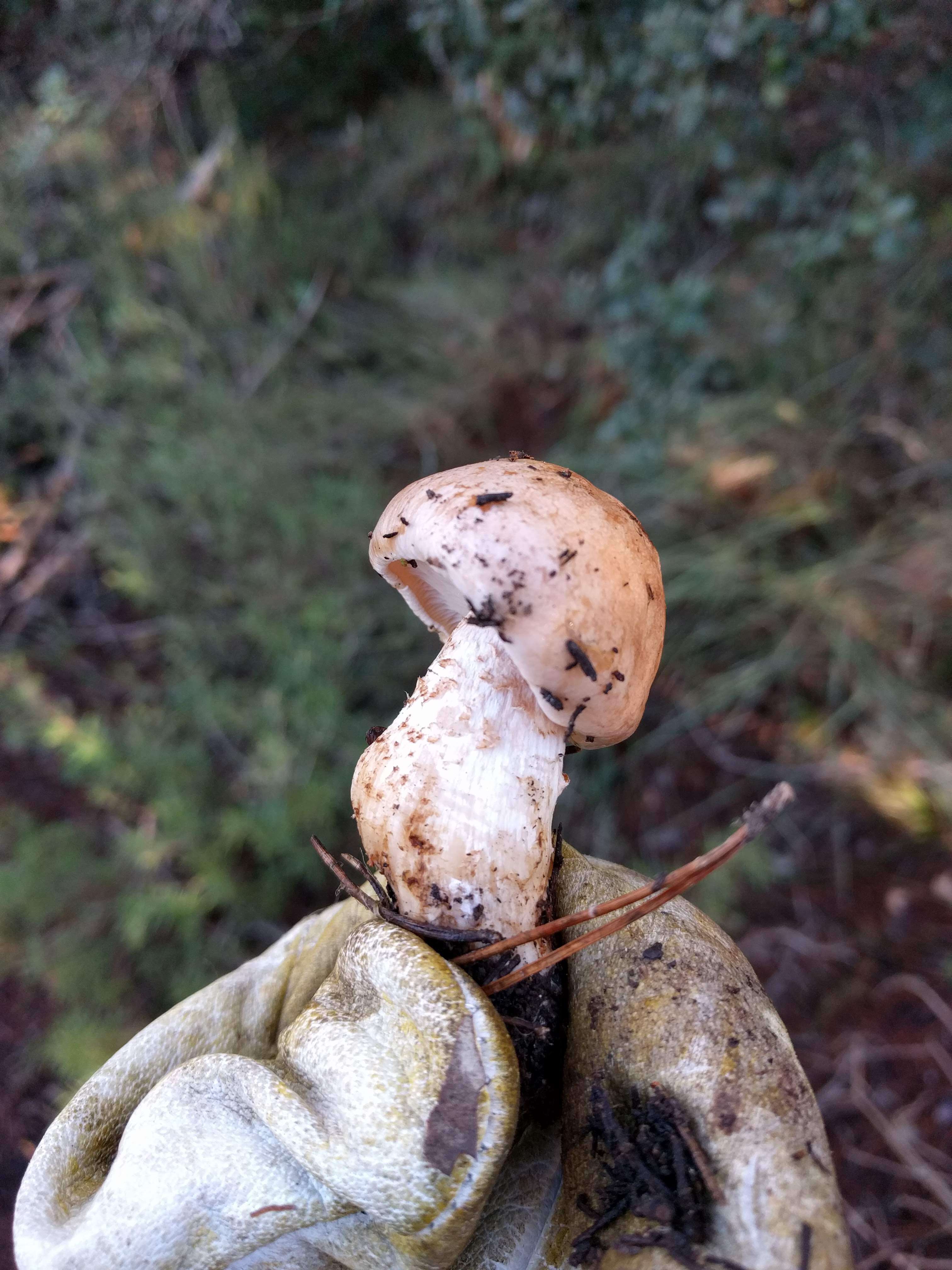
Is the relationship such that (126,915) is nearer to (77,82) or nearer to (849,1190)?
(849,1190)

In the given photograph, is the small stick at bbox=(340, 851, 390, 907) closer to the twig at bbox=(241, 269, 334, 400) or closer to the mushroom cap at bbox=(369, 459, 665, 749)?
the mushroom cap at bbox=(369, 459, 665, 749)

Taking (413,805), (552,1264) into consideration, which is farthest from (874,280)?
(552,1264)

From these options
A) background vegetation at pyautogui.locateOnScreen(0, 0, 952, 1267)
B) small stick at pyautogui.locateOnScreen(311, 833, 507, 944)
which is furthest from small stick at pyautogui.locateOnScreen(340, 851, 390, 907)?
background vegetation at pyautogui.locateOnScreen(0, 0, 952, 1267)

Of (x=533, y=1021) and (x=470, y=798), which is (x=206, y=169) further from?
(x=533, y=1021)

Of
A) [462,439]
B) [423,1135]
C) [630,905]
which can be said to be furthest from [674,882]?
[462,439]

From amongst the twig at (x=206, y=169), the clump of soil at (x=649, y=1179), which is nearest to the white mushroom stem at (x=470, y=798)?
the clump of soil at (x=649, y=1179)

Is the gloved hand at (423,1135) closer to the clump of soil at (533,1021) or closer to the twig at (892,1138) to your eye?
the clump of soil at (533,1021)
